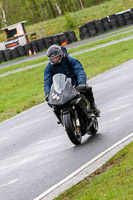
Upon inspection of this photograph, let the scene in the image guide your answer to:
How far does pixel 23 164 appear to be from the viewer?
29.6 ft

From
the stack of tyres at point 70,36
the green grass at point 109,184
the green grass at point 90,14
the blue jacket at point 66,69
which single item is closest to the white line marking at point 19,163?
the blue jacket at point 66,69

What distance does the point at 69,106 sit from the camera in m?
9.09

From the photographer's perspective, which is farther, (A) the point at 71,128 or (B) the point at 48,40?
(B) the point at 48,40

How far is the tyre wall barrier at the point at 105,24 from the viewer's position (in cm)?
4744

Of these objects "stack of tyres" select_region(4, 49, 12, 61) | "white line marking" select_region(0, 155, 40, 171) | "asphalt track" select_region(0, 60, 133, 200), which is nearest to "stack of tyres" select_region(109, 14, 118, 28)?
"stack of tyres" select_region(4, 49, 12, 61)

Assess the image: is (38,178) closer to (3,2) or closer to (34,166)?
(34,166)

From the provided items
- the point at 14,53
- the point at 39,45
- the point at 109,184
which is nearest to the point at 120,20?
the point at 39,45

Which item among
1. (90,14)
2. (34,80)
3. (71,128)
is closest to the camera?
(71,128)

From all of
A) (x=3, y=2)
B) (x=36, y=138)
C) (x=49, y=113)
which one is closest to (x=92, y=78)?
(x=49, y=113)

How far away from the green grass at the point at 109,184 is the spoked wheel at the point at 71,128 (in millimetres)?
1566

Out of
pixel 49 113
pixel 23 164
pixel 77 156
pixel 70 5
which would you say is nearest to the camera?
pixel 77 156

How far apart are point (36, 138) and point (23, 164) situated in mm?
2731

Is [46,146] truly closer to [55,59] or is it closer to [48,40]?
[55,59]

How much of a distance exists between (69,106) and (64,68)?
877 mm
